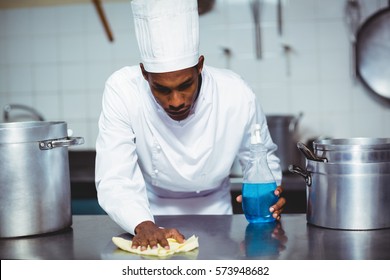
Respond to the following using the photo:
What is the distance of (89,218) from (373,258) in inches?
31.5

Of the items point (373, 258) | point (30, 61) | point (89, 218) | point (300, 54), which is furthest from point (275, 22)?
point (373, 258)

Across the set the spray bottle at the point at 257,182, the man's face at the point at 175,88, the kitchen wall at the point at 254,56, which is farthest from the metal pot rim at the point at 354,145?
the kitchen wall at the point at 254,56

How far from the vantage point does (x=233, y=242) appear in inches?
51.2

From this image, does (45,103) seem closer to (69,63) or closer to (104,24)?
(69,63)

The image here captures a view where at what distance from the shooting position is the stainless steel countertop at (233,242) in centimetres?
119

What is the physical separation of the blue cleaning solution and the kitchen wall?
5.56ft

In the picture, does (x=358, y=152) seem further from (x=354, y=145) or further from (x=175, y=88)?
(x=175, y=88)

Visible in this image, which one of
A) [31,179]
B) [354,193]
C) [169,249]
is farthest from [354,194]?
[31,179]

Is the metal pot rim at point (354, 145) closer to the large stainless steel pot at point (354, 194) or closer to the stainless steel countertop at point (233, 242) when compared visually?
the large stainless steel pot at point (354, 194)

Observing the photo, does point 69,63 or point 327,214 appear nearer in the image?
point 327,214

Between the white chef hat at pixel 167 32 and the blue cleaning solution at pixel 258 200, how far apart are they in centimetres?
34

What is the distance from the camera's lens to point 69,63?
3.32m

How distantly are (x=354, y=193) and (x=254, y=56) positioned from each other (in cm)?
190

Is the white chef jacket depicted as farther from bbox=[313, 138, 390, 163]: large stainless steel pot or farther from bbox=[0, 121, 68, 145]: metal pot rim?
bbox=[313, 138, 390, 163]: large stainless steel pot
